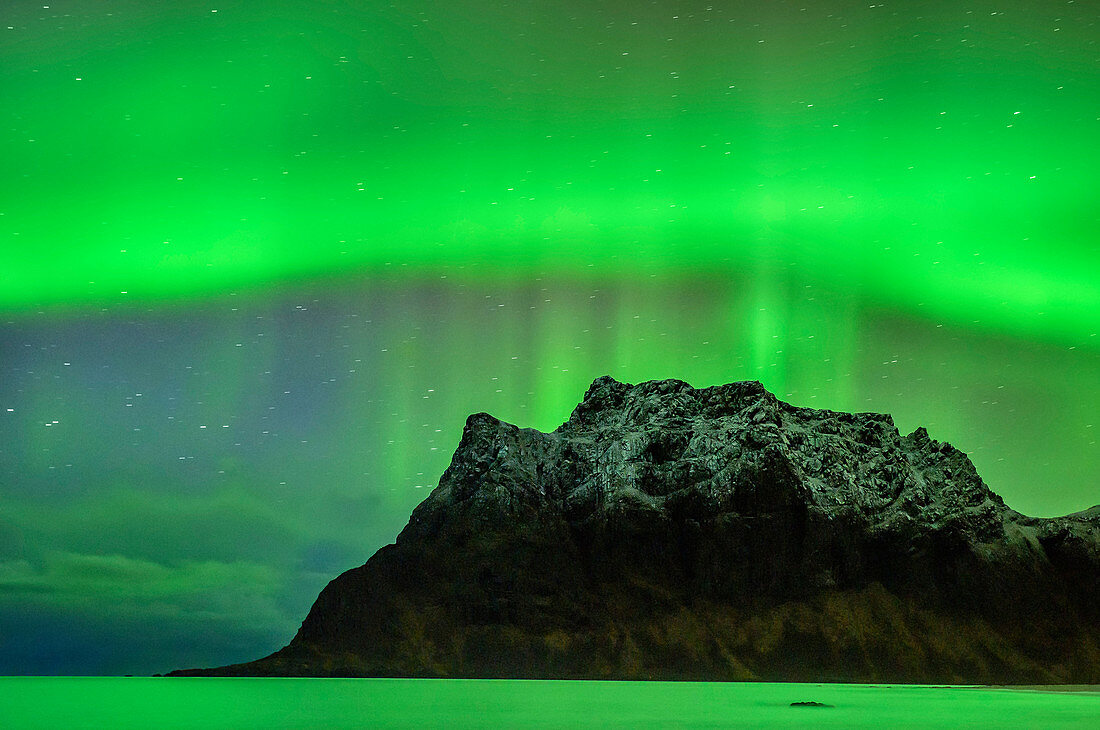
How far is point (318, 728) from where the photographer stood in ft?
228

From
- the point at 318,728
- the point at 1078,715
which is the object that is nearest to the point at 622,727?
the point at 318,728

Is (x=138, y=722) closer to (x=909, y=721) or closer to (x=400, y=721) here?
(x=400, y=721)

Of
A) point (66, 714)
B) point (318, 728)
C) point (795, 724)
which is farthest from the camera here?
point (66, 714)

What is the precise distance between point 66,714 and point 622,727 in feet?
159

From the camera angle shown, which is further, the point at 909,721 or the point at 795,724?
the point at 909,721

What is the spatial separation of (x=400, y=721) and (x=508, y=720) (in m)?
7.32

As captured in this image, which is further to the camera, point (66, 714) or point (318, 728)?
point (66, 714)

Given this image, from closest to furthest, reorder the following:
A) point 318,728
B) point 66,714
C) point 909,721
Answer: point 318,728 < point 909,721 < point 66,714

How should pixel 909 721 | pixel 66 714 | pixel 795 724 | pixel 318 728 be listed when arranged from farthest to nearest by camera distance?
pixel 66 714 → pixel 909 721 → pixel 795 724 → pixel 318 728

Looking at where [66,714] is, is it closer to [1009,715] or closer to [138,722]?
[138,722]

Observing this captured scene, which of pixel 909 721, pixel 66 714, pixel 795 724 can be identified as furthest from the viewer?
pixel 66 714

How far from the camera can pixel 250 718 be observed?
84438 mm

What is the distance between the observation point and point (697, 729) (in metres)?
71.3

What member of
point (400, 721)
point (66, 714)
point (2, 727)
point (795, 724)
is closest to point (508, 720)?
point (400, 721)
